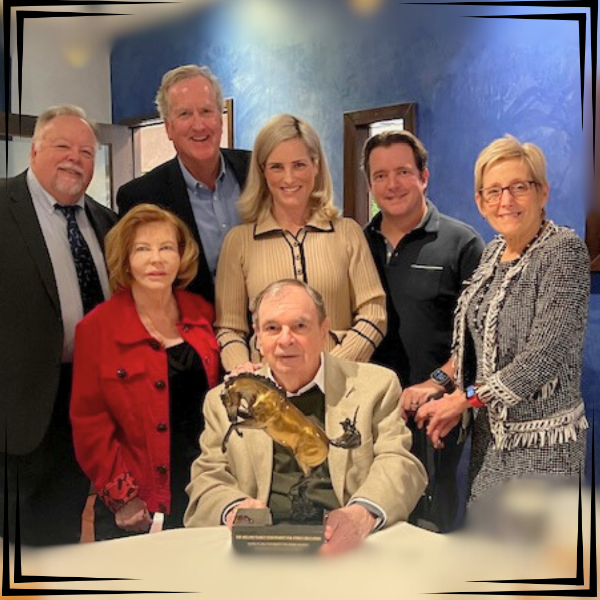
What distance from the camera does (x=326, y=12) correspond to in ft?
5.05

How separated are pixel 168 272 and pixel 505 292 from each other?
0.67 m

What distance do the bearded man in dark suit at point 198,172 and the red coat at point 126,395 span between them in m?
0.13

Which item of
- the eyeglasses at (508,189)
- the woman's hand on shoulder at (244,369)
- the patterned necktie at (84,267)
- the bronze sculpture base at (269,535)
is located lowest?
the bronze sculpture base at (269,535)

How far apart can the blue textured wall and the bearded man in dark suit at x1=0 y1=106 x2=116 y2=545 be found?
152 mm

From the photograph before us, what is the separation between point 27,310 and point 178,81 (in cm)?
56

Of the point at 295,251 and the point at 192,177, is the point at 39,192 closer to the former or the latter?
the point at 192,177

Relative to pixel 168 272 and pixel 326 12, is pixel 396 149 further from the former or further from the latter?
pixel 168 272

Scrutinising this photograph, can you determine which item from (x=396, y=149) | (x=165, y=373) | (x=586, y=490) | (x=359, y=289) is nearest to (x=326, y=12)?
(x=396, y=149)

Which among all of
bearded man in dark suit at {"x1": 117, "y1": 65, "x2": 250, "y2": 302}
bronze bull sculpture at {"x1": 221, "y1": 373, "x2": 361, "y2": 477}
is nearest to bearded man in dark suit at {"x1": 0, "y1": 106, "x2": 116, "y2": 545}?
bearded man in dark suit at {"x1": 117, "y1": 65, "x2": 250, "y2": 302}

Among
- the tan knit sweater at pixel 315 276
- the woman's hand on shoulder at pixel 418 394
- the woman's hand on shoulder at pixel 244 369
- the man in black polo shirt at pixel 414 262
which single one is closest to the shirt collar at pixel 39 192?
the tan knit sweater at pixel 315 276

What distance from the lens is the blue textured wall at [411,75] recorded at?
4.79 feet

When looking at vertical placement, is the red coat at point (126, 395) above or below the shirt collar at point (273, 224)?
below

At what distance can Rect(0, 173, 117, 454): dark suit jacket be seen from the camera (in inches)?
59.5

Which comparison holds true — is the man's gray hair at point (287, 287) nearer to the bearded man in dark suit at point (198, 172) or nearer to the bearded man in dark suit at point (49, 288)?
the bearded man in dark suit at point (198, 172)
